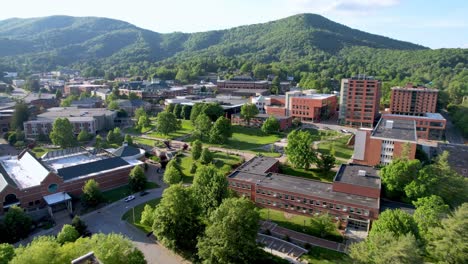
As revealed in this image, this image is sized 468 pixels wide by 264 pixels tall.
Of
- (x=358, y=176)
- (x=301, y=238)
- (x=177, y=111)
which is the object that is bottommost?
(x=301, y=238)

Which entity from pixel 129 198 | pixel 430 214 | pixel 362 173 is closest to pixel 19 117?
pixel 129 198

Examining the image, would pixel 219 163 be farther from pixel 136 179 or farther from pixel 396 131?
pixel 396 131

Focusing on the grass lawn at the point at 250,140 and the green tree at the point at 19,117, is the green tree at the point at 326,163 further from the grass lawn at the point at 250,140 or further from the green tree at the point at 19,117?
the green tree at the point at 19,117

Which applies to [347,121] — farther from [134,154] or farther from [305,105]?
[134,154]

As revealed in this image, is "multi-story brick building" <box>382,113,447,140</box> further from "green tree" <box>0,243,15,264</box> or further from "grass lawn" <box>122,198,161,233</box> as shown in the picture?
"green tree" <box>0,243,15,264</box>

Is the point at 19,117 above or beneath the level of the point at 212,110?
beneath

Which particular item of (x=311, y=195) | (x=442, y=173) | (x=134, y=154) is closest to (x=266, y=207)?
(x=311, y=195)

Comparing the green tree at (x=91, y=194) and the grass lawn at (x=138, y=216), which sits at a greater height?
the green tree at (x=91, y=194)

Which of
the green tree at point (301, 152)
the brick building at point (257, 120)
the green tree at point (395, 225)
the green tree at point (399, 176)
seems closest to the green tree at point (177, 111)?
the brick building at point (257, 120)
